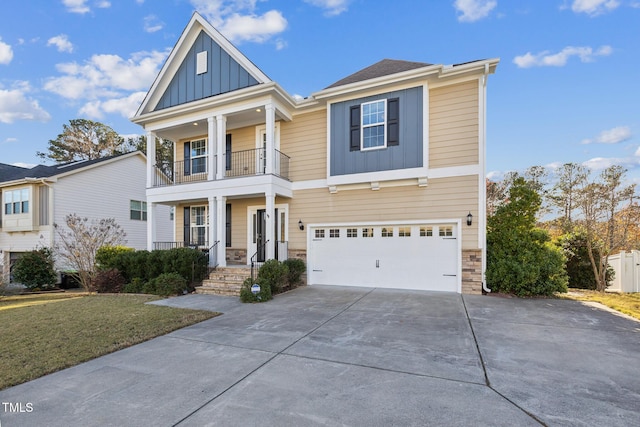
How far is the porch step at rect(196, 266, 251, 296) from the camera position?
9.38 meters

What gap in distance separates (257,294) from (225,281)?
6.72ft

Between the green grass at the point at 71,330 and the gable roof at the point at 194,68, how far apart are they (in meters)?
7.70

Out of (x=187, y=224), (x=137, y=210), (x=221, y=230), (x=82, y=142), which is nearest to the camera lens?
(x=221, y=230)

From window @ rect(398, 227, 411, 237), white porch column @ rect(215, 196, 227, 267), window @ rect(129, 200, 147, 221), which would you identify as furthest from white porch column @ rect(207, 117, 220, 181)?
window @ rect(129, 200, 147, 221)

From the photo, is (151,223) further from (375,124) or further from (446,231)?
(446,231)

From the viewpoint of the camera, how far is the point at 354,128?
10.2m

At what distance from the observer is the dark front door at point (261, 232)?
11.6m

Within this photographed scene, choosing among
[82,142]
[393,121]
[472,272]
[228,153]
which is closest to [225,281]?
[228,153]

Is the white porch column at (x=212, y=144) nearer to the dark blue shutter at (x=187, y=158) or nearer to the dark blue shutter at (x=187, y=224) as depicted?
the dark blue shutter at (x=187, y=158)

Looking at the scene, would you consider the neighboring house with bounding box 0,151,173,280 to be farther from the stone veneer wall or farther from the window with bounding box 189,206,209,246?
the stone veneer wall

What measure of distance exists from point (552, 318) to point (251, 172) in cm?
1023

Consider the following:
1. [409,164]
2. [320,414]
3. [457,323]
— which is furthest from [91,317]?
[409,164]

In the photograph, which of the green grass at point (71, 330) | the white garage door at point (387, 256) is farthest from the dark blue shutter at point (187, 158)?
the white garage door at point (387, 256)

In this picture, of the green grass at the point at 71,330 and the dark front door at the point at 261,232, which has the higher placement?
the dark front door at the point at 261,232
